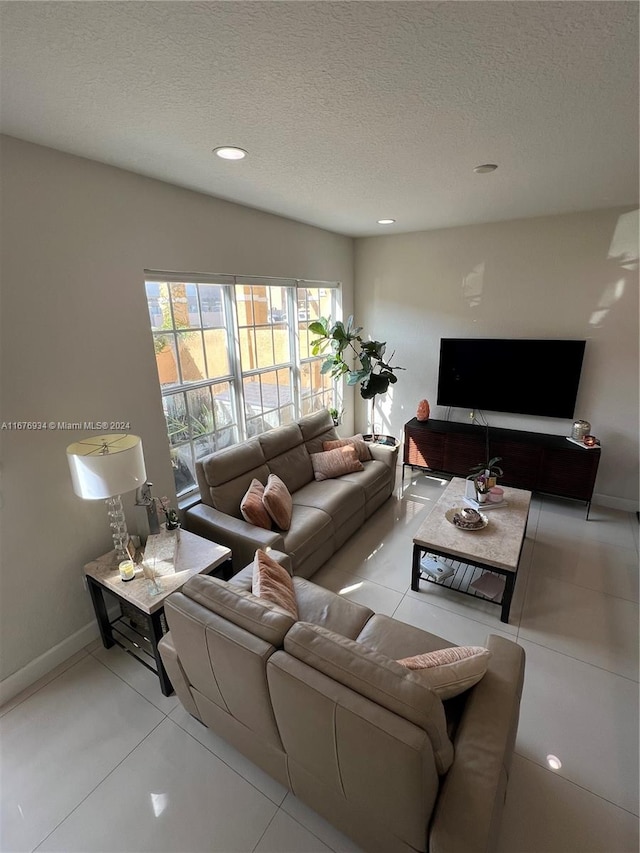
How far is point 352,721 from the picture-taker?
1.08m

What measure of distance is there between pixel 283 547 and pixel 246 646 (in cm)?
124

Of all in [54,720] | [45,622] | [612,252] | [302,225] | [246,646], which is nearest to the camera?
[246,646]

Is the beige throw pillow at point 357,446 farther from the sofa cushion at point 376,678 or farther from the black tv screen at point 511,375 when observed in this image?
the sofa cushion at point 376,678

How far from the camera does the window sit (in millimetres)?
2795

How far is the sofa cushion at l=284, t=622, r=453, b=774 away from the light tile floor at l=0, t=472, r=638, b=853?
2.59 feet

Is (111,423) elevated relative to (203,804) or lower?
elevated

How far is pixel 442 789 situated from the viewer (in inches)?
45.4

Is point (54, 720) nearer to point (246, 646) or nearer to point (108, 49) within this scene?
point (246, 646)

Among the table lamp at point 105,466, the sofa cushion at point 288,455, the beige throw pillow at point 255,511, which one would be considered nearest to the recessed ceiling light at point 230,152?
the table lamp at point 105,466

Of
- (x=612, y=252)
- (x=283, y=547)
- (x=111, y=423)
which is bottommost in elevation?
(x=283, y=547)

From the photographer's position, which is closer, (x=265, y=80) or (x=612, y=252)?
(x=265, y=80)

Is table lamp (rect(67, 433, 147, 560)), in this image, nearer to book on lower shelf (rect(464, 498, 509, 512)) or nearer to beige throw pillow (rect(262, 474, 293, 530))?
beige throw pillow (rect(262, 474, 293, 530))

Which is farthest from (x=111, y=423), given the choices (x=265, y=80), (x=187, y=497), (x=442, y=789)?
(x=442, y=789)

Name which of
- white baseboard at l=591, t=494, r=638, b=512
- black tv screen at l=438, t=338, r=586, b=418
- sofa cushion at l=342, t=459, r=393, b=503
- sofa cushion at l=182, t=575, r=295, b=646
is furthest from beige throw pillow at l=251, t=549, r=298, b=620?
white baseboard at l=591, t=494, r=638, b=512
